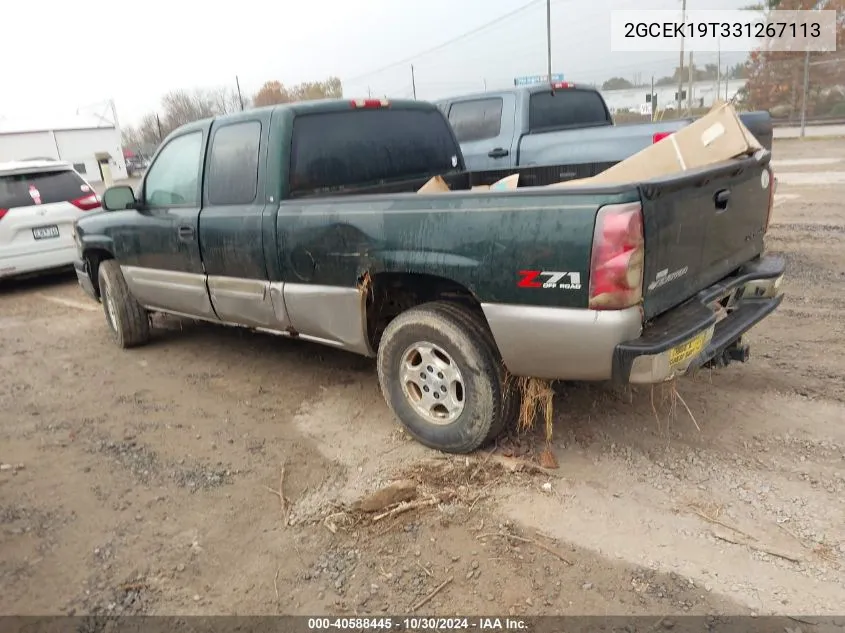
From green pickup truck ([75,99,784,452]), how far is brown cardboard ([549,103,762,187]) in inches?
5.5

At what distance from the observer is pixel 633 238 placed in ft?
8.95

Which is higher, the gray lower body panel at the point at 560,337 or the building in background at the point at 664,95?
the building in background at the point at 664,95

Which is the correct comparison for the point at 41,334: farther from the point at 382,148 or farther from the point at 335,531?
the point at 335,531

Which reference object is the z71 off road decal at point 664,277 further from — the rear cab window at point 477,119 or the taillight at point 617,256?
the rear cab window at point 477,119

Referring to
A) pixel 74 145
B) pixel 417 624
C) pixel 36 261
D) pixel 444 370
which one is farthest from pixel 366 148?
pixel 74 145

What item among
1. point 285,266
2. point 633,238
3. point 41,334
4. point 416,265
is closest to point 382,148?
point 285,266

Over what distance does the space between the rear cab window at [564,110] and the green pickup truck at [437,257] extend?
9.15ft

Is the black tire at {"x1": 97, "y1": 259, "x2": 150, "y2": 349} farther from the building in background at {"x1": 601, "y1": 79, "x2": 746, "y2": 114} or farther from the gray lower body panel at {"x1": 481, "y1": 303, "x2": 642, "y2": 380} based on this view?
the building in background at {"x1": 601, "y1": 79, "x2": 746, "y2": 114}

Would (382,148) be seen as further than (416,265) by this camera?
Yes

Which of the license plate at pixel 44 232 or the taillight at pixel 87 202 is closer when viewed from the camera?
the license plate at pixel 44 232

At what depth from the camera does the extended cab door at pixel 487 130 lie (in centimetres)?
753

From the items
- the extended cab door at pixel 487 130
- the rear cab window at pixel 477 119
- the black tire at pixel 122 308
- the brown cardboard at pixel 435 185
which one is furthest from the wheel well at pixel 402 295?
the rear cab window at pixel 477 119

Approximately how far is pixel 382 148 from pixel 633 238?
7.63 ft

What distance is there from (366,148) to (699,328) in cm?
250
